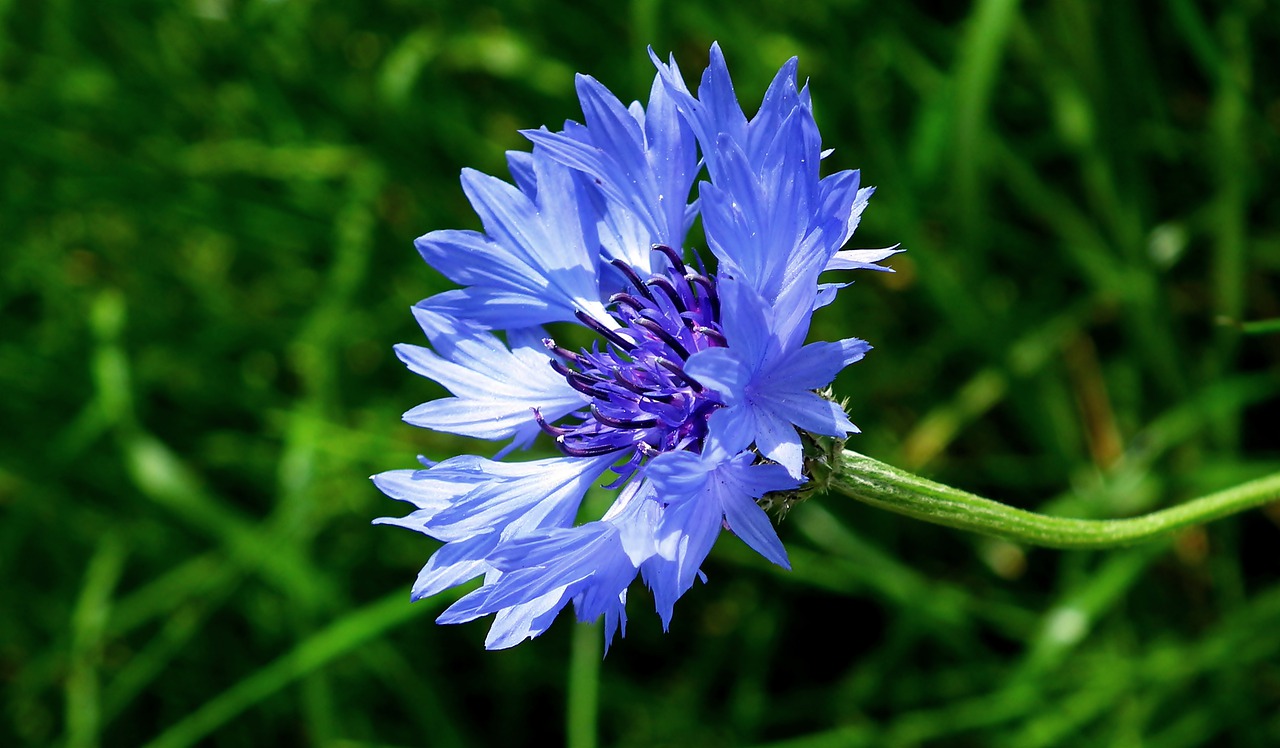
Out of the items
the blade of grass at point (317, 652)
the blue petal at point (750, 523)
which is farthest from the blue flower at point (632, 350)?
the blade of grass at point (317, 652)

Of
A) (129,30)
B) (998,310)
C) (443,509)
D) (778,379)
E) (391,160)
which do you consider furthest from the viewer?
(129,30)

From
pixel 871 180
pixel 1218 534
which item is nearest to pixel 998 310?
pixel 871 180

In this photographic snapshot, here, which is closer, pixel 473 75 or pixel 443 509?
pixel 443 509

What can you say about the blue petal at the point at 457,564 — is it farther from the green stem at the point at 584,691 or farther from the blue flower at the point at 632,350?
the green stem at the point at 584,691

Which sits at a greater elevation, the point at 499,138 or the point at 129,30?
the point at 129,30

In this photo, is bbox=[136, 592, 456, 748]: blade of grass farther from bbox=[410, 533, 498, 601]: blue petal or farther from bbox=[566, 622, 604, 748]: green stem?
bbox=[410, 533, 498, 601]: blue petal

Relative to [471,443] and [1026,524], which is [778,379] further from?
[471,443]

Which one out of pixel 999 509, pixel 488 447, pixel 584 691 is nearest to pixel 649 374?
pixel 999 509

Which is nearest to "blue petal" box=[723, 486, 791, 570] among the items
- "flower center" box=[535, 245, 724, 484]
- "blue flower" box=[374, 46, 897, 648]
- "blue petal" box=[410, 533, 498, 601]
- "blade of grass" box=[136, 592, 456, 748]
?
"blue flower" box=[374, 46, 897, 648]
